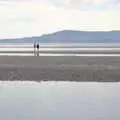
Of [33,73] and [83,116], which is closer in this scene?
[83,116]

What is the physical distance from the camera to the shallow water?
11.3 meters

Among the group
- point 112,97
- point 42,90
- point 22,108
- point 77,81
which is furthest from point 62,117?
point 77,81

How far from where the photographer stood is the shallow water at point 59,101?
1131 centimetres

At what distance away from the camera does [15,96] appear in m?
14.8

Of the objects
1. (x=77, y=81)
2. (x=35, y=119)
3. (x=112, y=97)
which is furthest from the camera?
(x=77, y=81)

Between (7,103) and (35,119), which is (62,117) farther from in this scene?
(7,103)

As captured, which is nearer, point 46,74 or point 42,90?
point 42,90

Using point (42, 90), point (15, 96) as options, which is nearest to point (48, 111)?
point (15, 96)

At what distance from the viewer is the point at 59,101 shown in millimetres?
13664

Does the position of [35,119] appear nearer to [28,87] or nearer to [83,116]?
[83,116]

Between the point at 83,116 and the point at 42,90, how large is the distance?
5484mm

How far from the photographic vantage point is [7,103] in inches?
523

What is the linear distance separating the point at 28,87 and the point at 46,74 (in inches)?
208

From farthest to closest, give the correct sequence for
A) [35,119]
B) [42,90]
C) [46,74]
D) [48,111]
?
[46,74], [42,90], [48,111], [35,119]
